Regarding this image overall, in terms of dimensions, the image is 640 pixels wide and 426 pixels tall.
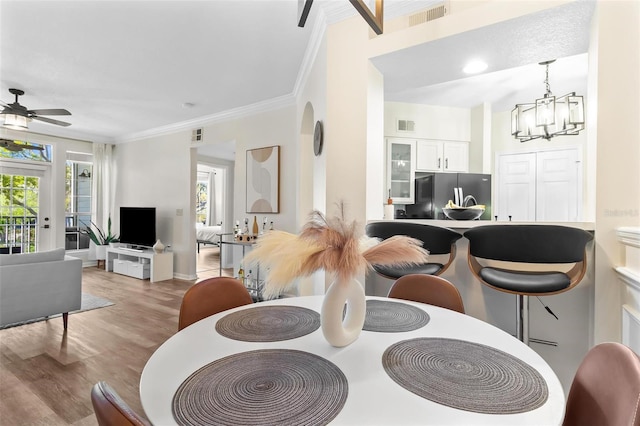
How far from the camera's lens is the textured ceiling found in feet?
7.34

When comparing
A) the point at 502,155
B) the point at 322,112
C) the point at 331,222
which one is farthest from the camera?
the point at 502,155

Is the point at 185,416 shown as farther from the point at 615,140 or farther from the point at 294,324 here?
the point at 615,140

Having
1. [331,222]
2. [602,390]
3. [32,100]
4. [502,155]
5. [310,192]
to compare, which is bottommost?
[602,390]

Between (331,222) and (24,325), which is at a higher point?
(331,222)

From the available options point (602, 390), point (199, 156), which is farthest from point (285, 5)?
point (199, 156)

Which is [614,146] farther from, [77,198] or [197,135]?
[77,198]

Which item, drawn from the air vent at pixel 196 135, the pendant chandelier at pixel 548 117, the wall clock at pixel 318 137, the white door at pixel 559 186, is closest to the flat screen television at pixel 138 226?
the air vent at pixel 196 135

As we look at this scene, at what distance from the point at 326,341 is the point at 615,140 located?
1972mm

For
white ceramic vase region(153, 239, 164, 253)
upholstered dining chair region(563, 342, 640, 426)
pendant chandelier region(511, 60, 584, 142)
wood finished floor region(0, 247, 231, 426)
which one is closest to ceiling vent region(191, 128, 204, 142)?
white ceramic vase region(153, 239, 164, 253)

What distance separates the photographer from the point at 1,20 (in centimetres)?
246

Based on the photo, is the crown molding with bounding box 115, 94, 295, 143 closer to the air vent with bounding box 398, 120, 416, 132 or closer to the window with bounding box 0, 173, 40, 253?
the air vent with bounding box 398, 120, 416, 132

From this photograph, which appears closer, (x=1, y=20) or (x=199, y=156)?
(x=1, y=20)

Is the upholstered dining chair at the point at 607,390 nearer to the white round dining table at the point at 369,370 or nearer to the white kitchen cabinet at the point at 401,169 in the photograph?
the white round dining table at the point at 369,370

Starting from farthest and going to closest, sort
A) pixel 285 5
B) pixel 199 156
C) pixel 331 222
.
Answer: pixel 199 156 < pixel 285 5 < pixel 331 222
